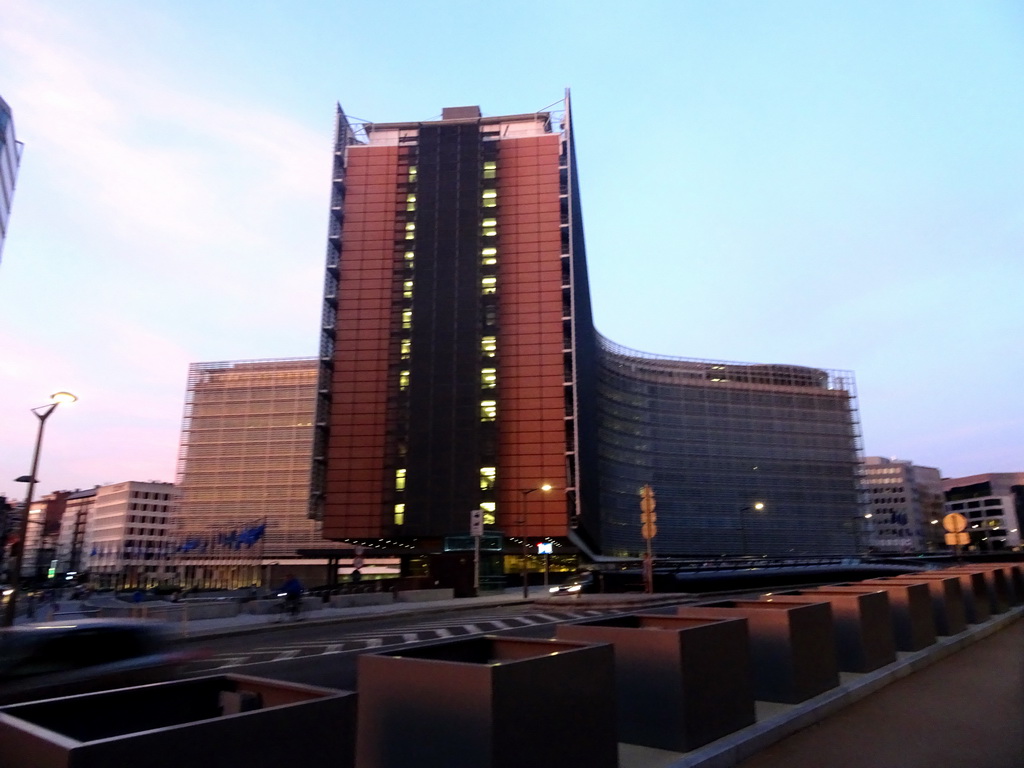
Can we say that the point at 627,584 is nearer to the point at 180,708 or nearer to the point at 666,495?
the point at 180,708

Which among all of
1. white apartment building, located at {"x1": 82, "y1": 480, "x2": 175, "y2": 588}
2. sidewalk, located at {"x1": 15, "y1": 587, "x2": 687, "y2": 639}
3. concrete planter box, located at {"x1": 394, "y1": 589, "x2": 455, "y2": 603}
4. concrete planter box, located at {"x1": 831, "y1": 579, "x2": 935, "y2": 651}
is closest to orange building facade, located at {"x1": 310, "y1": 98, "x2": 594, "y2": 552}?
concrete planter box, located at {"x1": 394, "y1": 589, "x2": 455, "y2": 603}

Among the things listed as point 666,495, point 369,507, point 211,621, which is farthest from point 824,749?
point 666,495

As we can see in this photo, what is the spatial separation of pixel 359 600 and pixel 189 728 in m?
36.4

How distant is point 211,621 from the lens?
3127 centimetres

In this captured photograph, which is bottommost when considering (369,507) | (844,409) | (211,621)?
(211,621)

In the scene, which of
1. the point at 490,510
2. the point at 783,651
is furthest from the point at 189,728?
the point at 490,510

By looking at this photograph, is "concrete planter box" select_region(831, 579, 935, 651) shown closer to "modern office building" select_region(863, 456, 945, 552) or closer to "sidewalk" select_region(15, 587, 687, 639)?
"sidewalk" select_region(15, 587, 687, 639)

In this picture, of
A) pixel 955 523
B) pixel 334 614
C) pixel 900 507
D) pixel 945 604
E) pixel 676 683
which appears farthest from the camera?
pixel 900 507

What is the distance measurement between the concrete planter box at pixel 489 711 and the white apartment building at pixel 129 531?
159m

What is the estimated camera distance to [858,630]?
10.3m

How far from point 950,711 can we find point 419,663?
277 inches

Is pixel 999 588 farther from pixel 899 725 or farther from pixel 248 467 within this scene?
pixel 248 467

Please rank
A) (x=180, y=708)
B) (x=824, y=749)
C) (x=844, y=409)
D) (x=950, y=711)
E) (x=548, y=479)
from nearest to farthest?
1. (x=180, y=708)
2. (x=824, y=749)
3. (x=950, y=711)
4. (x=548, y=479)
5. (x=844, y=409)

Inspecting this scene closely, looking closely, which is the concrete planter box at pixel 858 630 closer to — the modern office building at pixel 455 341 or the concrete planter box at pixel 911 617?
the concrete planter box at pixel 911 617
